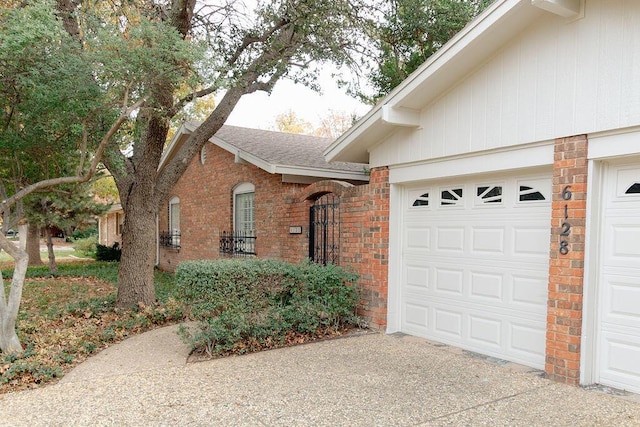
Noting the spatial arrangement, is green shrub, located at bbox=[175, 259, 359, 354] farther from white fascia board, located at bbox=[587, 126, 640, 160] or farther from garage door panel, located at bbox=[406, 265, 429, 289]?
white fascia board, located at bbox=[587, 126, 640, 160]

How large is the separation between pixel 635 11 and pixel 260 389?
16.4 feet

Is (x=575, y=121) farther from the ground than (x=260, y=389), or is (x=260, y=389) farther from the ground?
(x=575, y=121)

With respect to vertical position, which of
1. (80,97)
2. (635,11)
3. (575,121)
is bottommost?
(575,121)

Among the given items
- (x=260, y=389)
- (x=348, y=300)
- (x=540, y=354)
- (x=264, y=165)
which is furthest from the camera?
(x=264, y=165)

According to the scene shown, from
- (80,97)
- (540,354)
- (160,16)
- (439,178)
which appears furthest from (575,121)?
(160,16)

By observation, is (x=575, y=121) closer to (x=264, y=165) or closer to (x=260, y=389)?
(x=260, y=389)

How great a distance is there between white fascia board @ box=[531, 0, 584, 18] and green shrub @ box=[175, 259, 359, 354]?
165 inches

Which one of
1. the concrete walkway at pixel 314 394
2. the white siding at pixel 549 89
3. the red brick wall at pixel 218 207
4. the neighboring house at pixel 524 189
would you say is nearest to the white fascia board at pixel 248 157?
the red brick wall at pixel 218 207

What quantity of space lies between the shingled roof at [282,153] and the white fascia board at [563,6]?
550cm

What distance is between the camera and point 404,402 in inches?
171

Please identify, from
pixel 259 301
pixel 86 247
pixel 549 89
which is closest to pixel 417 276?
pixel 259 301

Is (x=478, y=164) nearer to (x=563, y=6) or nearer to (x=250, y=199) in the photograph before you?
(x=563, y=6)

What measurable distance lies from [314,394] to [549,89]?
393 cm

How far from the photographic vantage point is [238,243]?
11656 millimetres
